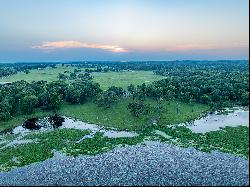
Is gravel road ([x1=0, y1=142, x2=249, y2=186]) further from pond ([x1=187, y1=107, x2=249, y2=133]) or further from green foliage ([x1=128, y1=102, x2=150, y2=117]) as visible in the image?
green foliage ([x1=128, y1=102, x2=150, y2=117])

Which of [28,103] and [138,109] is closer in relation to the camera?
[138,109]

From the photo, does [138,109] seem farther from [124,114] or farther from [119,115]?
[119,115]

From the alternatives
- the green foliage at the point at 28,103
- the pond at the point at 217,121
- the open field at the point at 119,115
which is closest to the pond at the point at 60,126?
the open field at the point at 119,115

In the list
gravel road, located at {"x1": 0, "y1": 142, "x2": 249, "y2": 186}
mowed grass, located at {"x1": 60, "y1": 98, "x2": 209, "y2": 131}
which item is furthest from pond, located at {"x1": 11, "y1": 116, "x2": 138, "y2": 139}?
gravel road, located at {"x1": 0, "y1": 142, "x2": 249, "y2": 186}

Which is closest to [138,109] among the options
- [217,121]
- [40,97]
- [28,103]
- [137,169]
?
[217,121]

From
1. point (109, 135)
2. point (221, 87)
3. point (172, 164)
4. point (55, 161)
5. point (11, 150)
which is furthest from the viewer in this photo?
point (221, 87)

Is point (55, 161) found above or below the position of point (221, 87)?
below

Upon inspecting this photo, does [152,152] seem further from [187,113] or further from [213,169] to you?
[187,113]

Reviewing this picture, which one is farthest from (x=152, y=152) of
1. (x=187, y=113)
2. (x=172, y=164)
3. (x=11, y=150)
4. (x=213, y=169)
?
(x=187, y=113)
